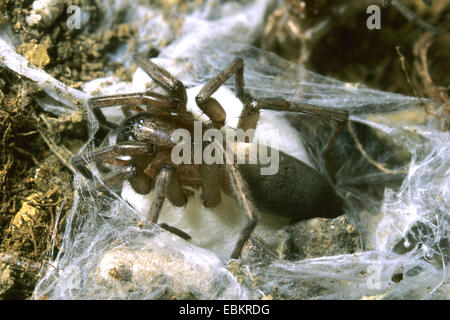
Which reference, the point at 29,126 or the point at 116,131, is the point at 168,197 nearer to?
the point at 116,131

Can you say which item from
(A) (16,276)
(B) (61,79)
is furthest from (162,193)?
(B) (61,79)

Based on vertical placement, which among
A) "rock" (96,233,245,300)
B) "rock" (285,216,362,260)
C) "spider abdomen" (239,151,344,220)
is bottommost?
"rock" (96,233,245,300)

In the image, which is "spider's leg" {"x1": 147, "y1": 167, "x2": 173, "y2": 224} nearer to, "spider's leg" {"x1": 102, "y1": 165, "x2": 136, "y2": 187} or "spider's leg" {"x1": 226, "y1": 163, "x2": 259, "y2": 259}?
"spider's leg" {"x1": 102, "y1": 165, "x2": 136, "y2": 187}

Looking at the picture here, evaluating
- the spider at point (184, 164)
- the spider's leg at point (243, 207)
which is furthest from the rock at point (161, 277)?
the spider at point (184, 164)

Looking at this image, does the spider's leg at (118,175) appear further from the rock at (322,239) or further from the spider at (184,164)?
the rock at (322,239)

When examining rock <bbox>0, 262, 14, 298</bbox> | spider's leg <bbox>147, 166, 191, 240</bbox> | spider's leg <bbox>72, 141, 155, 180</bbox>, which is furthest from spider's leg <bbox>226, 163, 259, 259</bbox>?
rock <bbox>0, 262, 14, 298</bbox>

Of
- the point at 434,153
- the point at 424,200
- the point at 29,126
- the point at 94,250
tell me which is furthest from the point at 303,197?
the point at 29,126

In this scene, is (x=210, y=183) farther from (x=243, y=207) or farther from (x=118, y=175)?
(x=118, y=175)

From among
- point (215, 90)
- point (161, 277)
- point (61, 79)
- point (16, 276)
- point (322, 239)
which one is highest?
point (215, 90)
